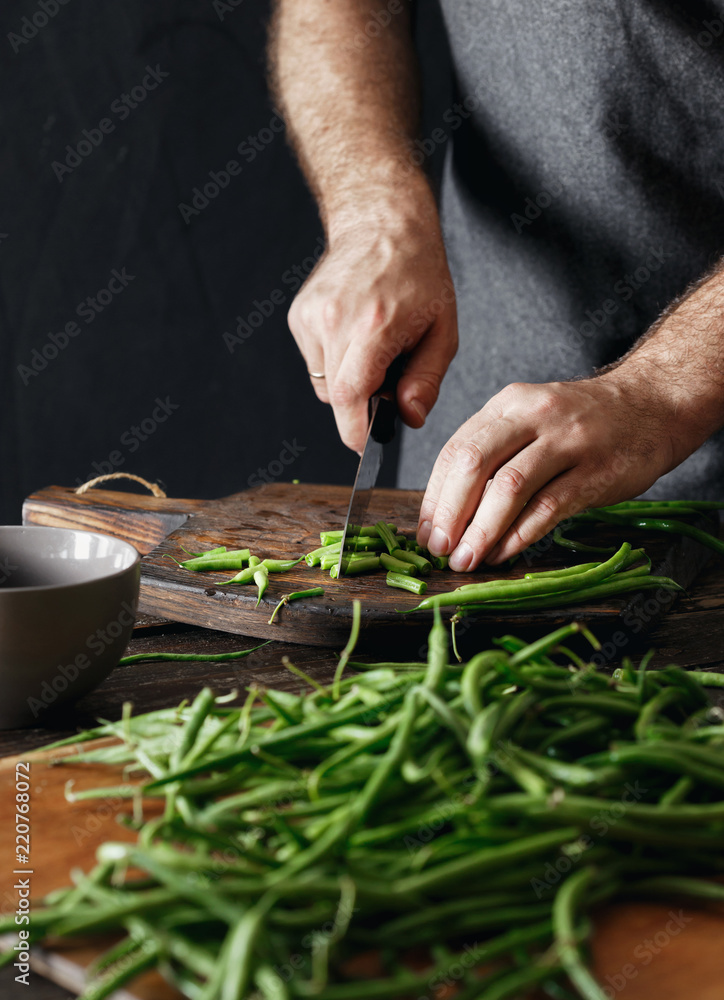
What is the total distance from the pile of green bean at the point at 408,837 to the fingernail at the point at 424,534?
0.92 metres


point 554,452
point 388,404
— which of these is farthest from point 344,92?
point 554,452

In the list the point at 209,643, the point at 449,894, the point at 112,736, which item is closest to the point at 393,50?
the point at 209,643

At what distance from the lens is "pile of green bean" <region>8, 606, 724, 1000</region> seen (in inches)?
32.8

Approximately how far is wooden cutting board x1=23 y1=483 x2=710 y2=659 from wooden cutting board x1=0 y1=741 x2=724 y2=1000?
27.9 inches

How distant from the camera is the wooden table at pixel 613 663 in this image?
2.94ft

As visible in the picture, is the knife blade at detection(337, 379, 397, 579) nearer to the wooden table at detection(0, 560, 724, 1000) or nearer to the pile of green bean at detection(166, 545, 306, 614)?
the pile of green bean at detection(166, 545, 306, 614)

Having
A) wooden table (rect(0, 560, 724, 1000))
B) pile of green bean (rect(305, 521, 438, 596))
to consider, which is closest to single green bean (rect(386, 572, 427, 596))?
pile of green bean (rect(305, 521, 438, 596))

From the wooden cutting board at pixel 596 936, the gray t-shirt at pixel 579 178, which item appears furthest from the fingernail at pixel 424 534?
the gray t-shirt at pixel 579 178

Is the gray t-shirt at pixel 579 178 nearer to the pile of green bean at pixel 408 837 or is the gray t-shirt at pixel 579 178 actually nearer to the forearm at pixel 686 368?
the forearm at pixel 686 368

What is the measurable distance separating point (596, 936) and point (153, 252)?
16.5 ft

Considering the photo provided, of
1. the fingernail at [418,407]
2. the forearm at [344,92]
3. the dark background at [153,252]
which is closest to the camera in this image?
the fingernail at [418,407]

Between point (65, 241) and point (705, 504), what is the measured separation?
422 cm

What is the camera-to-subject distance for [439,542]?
2041mm

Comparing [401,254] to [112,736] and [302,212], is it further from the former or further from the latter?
[302,212]
